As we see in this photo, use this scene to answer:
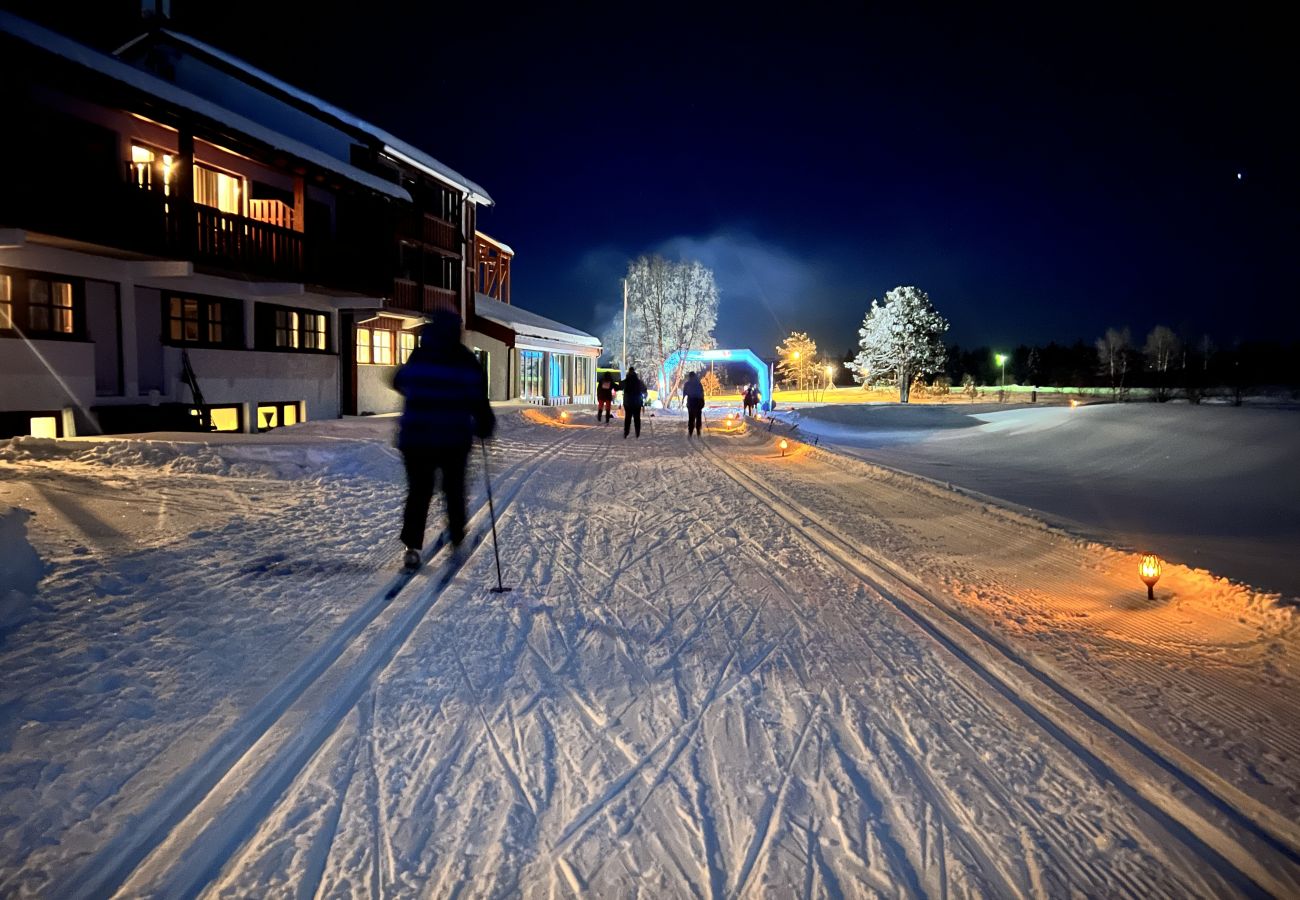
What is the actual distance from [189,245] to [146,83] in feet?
9.78

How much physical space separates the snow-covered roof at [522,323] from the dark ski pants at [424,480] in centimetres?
2555

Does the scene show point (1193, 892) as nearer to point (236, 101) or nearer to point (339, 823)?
point (339, 823)

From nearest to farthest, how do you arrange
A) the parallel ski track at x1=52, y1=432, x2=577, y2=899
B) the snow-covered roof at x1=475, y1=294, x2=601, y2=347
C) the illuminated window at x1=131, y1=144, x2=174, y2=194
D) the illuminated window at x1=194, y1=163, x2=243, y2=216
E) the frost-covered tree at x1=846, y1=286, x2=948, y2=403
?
the parallel ski track at x1=52, y1=432, x2=577, y2=899
the illuminated window at x1=131, y1=144, x2=174, y2=194
the illuminated window at x1=194, y1=163, x2=243, y2=216
the snow-covered roof at x1=475, y1=294, x2=601, y2=347
the frost-covered tree at x1=846, y1=286, x2=948, y2=403

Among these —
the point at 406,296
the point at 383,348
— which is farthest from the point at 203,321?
the point at 406,296

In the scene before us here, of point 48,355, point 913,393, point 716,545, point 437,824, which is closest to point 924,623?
point 716,545

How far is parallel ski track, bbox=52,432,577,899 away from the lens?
2.65 metres

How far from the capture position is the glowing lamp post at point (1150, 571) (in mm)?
6168

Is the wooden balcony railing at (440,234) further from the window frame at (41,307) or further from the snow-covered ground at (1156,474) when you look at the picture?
the snow-covered ground at (1156,474)

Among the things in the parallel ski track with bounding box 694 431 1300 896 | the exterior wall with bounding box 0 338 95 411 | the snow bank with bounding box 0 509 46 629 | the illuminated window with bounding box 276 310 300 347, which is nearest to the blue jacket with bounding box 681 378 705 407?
the illuminated window with bounding box 276 310 300 347

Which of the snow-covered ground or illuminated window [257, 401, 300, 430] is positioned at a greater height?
illuminated window [257, 401, 300, 430]

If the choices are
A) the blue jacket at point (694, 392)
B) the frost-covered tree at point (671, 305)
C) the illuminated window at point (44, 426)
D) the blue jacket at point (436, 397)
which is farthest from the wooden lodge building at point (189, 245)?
the frost-covered tree at point (671, 305)

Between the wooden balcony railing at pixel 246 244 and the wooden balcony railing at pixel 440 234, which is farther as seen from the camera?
the wooden balcony railing at pixel 440 234

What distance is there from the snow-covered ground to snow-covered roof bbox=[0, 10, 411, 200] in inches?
565

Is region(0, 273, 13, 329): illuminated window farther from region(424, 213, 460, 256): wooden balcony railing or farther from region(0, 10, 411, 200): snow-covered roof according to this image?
region(424, 213, 460, 256): wooden balcony railing
